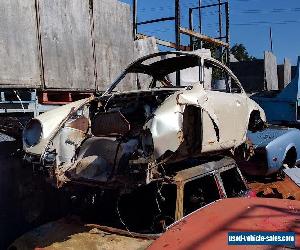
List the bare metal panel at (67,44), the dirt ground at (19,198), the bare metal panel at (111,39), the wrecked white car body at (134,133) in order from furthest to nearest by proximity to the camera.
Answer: the bare metal panel at (111,39)
the bare metal panel at (67,44)
the dirt ground at (19,198)
the wrecked white car body at (134,133)

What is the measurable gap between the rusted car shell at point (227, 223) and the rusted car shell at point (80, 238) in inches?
32.9

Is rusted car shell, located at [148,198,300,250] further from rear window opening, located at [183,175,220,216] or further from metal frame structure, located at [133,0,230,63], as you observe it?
metal frame structure, located at [133,0,230,63]

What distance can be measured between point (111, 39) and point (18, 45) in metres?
2.54

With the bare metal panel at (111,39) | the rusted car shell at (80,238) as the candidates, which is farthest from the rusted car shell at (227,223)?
the bare metal panel at (111,39)

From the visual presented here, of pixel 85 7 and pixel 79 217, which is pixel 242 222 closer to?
pixel 79 217

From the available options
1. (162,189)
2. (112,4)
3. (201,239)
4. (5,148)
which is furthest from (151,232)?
(112,4)

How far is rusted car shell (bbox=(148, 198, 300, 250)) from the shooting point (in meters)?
2.00

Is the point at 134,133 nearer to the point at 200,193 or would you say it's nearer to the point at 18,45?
the point at 200,193

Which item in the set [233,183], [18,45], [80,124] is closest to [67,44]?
[18,45]

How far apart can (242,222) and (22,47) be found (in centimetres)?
506

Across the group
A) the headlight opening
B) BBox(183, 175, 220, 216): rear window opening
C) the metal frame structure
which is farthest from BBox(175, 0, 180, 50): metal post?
BBox(183, 175, 220, 216): rear window opening

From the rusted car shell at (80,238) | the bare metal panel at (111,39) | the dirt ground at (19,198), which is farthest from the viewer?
the bare metal panel at (111,39)

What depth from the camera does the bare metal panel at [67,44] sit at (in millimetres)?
6664

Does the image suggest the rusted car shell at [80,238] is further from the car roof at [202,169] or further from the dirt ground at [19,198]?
the dirt ground at [19,198]
